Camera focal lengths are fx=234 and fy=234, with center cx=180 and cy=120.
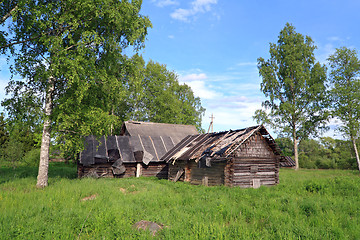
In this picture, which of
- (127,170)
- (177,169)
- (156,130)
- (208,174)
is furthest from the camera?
(156,130)

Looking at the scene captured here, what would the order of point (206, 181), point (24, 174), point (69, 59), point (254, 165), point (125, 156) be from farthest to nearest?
point (125, 156), point (254, 165), point (206, 181), point (24, 174), point (69, 59)

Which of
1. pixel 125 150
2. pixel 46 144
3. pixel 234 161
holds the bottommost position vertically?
pixel 234 161

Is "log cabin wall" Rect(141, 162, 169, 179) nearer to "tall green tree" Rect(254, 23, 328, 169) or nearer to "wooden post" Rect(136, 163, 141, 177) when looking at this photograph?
"wooden post" Rect(136, 163, 141, 177)

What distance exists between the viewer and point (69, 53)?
45.5 feet

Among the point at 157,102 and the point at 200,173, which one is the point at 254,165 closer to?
the point at 200,173

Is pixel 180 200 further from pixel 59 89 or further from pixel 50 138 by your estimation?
pixel 59 89

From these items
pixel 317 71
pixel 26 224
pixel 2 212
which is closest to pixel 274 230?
pixel 26 224

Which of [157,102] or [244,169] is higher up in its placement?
[157,102]

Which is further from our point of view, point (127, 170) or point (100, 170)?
point (127, 170)

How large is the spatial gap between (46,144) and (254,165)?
15.6m

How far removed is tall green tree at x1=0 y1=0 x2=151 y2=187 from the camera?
13133mm

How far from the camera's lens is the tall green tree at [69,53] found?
13133 mm

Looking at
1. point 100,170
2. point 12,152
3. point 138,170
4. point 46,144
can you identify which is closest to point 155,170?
point 138,170

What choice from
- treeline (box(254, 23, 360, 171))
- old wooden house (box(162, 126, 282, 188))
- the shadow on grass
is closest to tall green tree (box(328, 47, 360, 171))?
treeline (box(254, 23, 360, 171))
